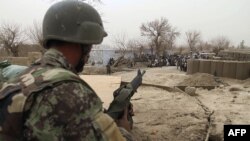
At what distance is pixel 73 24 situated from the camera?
1525mm

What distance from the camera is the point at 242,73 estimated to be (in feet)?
54.4

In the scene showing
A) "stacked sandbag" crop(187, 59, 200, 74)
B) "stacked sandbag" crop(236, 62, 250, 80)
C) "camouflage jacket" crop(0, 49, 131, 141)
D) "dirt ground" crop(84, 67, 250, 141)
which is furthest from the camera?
"stacked sandbag" crop(187, 59, 200, 74)

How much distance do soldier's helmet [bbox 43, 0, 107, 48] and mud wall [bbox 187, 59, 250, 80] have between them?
15.9m

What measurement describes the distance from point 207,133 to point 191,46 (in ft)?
214

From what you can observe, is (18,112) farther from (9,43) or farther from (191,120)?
(9,43)

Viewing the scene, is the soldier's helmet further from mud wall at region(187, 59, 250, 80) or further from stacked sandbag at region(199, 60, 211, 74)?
stacked sandbag at region(199, 60, 211, 74)

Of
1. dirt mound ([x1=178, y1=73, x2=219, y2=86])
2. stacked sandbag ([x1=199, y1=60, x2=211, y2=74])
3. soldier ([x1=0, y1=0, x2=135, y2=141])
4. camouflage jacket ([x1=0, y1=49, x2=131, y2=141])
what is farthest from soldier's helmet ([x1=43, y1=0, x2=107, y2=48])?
stacked sandbag ([x1=199, y1=60, x2=211, y2=74])

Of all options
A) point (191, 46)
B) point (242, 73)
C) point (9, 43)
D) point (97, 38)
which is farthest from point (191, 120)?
point (191, 46)

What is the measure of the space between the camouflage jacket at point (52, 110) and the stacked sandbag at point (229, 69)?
16.3 m

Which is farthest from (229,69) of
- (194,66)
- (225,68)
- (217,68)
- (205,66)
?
(194,66)

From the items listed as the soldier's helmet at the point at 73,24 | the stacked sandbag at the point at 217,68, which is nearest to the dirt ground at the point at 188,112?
the stacked sandbag at the point at 217,68

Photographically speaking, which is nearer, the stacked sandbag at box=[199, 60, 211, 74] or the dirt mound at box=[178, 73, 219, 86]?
the dirt mound at box=[178, 73, 219, 86]

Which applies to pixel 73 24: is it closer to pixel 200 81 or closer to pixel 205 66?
pixel 200 81

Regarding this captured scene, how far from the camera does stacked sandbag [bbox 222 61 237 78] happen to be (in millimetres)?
16797
